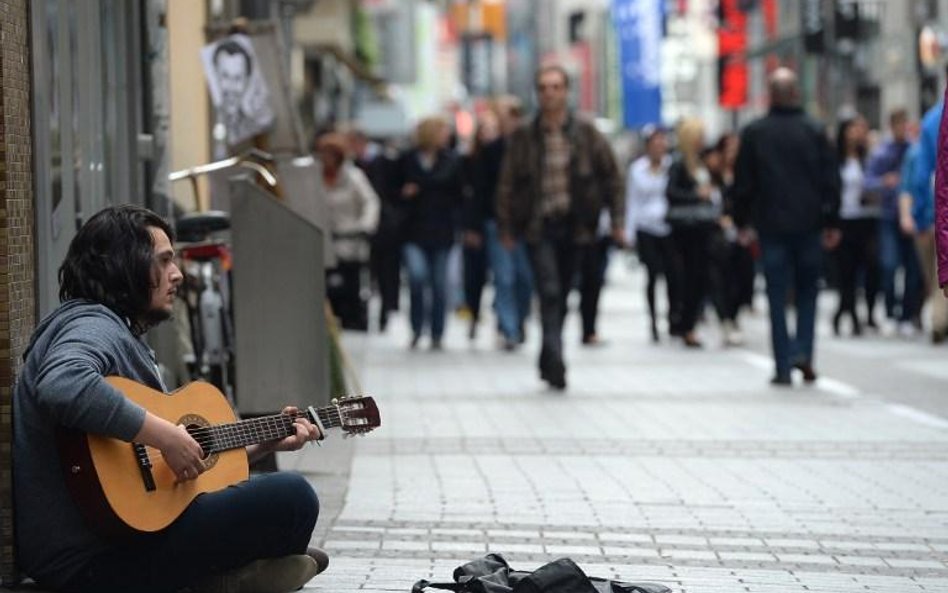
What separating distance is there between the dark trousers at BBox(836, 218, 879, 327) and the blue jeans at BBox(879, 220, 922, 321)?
0.20 metres

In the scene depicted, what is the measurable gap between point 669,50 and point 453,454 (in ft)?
169

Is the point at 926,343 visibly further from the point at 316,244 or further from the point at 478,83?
the point at 478,83

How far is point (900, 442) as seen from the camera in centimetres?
1171

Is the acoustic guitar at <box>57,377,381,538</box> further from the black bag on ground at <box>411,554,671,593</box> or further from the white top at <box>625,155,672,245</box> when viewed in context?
the white top at <box>625,155,672,245</box>

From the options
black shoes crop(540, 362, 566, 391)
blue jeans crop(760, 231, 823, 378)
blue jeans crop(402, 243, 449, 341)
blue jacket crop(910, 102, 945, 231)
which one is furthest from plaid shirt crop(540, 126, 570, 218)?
blue jeans crop(402, 243, 449, 341)

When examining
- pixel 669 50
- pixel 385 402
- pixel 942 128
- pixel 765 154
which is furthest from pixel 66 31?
pixel 669 50

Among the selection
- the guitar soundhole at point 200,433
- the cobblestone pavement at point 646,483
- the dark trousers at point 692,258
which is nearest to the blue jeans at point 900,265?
the dark trousers at point 692,258

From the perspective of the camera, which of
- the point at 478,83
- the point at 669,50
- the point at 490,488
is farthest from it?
the point at 478,83

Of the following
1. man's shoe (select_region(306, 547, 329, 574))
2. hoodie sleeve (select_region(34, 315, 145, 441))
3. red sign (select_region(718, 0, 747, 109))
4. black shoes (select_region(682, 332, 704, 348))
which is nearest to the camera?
hoodie sleeve (select_region(34, 315, 145, 441))

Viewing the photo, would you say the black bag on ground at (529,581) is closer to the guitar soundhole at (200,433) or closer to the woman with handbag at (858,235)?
the guitar soundhole at (200,433)

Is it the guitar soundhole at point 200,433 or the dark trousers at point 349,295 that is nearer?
the guitar soundhole at point 200,433

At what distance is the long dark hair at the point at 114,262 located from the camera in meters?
6.31

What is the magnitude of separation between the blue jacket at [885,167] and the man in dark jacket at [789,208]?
533 cm

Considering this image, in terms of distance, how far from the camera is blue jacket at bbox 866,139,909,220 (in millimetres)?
20500
